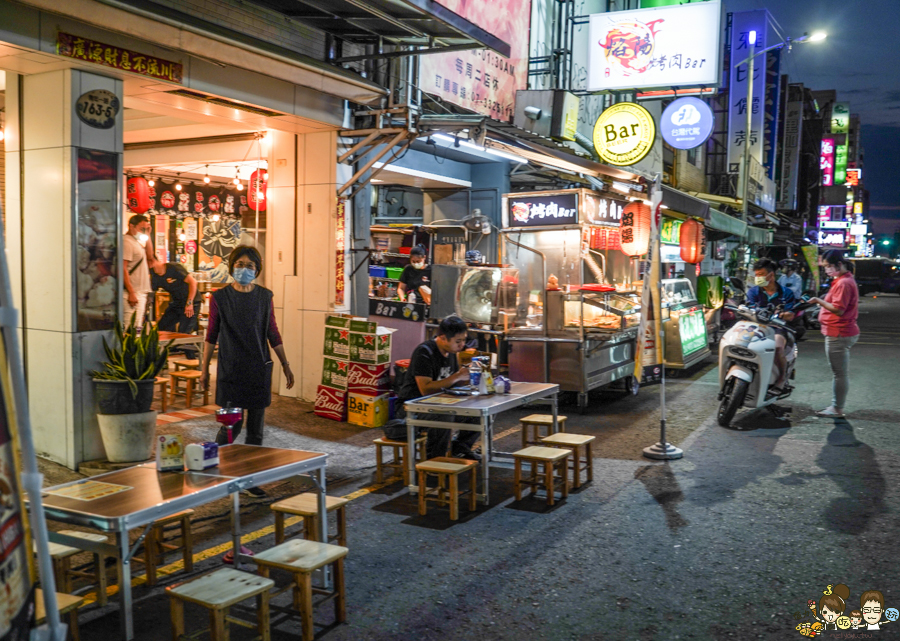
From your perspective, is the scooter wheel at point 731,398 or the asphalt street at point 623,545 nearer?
the asphalt street at point 623,545

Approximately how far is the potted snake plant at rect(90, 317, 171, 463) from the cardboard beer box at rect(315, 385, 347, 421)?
2.77 meters

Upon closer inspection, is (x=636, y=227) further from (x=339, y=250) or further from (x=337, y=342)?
(x=337, y=342)

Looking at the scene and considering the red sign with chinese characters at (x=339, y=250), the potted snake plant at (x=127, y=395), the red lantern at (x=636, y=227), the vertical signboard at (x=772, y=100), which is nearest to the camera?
the potted snake plant at (x=127, y=395)

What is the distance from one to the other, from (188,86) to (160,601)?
5.67 meters

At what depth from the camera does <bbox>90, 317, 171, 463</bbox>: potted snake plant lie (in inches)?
285

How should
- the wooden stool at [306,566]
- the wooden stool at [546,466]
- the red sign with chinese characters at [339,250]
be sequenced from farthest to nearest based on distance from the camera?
the red sign with chinese characters at [339,250], the wooden stool at [546,466], the wooden stool at [306,566]

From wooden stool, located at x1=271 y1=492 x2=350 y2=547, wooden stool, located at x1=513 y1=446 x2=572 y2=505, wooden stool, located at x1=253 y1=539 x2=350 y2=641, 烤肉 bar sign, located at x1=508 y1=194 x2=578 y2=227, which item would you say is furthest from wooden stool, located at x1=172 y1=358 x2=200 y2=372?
Answer: wooden stool, located at x1=253 y1=539 x2=350 y2=641

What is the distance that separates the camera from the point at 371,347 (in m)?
9.52

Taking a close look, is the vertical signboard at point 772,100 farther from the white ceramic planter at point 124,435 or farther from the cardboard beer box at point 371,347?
the white ceramic planter at point 124,435

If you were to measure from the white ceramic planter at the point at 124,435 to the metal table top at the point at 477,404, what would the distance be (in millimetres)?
2752

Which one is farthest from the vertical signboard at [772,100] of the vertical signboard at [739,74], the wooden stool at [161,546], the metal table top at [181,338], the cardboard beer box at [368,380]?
the wooden stool at [161,546]

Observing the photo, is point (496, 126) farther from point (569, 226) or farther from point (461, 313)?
point (461, 313)

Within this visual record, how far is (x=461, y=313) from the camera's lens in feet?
36.1

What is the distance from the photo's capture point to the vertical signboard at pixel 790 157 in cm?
4056
